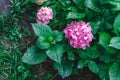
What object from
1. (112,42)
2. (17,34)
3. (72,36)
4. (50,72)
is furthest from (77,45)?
(17,34)

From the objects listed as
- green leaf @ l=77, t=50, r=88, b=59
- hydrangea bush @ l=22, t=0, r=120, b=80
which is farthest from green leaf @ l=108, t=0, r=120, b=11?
green leaf @ l=77, t=50, r=88, b=59

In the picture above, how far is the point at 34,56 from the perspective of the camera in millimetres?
2867

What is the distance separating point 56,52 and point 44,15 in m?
0.46

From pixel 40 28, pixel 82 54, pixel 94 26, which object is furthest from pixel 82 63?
pixel 40 28

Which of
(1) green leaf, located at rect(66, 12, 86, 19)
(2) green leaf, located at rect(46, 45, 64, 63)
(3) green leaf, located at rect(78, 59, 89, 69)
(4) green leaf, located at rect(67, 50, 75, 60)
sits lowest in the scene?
(3) green leaf, located at rect(78, 59, 89, 69)

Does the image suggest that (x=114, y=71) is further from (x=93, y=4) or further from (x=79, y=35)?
(x=93, y=4)

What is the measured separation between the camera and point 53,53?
2.78 m

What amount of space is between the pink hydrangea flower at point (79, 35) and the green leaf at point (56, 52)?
103 millimetres

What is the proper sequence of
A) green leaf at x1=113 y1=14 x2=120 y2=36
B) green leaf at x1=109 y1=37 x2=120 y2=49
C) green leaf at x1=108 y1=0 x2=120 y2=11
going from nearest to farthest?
green leaf at x1=109 y1=37 x2=120 y2=49
green leaf at x1=113 y1=14 x2=120 y2=36
green leaf at x1=108 y1=0 x2=120 y2=11

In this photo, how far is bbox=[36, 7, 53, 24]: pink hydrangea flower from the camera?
3.10 metres

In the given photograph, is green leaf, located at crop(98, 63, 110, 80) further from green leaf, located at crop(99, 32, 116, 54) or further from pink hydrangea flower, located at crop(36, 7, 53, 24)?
pink hydrangea flower, located at crop(36, 7, 53, 24)

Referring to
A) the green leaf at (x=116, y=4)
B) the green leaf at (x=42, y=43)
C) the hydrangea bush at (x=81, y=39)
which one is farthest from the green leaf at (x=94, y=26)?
the green leaf at (x=42, y=43)

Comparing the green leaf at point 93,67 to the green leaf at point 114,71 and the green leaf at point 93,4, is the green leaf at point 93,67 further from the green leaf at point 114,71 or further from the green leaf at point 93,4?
the green leaf at point 93,4

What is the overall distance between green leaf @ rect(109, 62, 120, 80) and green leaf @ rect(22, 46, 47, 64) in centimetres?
55
